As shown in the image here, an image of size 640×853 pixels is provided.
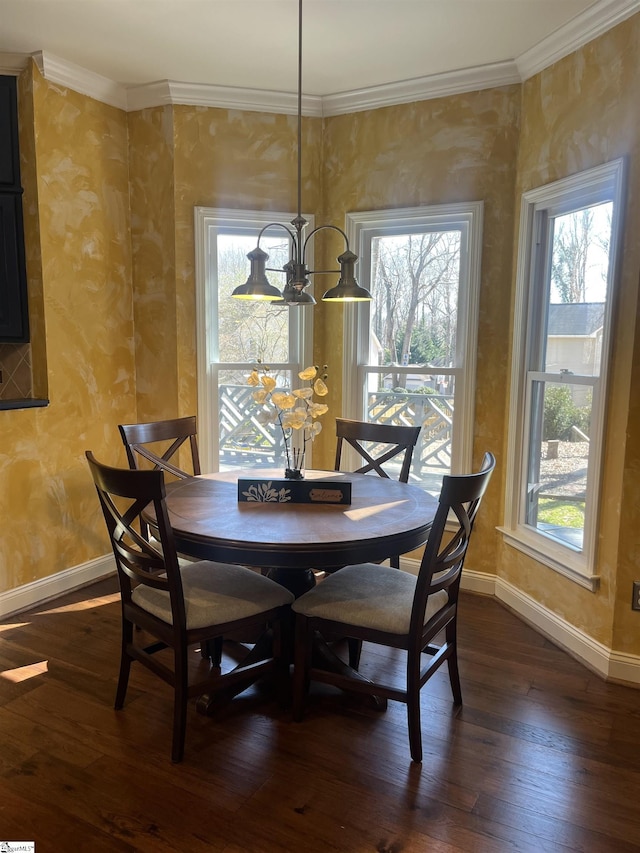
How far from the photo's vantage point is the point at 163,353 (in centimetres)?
357

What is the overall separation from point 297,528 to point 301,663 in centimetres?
51

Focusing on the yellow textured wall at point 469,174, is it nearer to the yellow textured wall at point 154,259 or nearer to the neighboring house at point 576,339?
the neighboring house at point 576,339

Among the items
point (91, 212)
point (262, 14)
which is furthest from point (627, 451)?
point (91, 212)

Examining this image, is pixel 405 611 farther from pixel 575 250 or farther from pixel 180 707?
pixel 575 250

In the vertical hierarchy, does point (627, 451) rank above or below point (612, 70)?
below

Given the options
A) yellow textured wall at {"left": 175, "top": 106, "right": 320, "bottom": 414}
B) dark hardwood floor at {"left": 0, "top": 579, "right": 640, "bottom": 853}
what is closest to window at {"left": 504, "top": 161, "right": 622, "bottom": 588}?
dark hardwood floor at {"left": 0, "top": 579, "right": 640, "bottom": 853}

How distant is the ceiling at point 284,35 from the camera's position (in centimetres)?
253

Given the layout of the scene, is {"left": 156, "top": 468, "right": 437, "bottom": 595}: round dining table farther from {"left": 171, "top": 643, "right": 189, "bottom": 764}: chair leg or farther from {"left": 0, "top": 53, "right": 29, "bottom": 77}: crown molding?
{"left": 0, "top": 53, "right": 29, "bottom": 77}: crown molding

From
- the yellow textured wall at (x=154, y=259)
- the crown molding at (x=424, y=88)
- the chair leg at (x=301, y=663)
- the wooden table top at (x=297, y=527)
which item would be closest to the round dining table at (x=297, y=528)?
the wooden table top at (x=297, y=527)

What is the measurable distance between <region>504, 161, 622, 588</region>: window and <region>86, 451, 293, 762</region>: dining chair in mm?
1472

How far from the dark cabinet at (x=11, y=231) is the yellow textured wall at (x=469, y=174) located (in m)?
1.72

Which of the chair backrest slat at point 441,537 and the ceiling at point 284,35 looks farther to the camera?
the ceiling at point 284,35

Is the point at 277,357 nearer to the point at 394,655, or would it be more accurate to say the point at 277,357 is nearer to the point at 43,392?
the point at 43,392

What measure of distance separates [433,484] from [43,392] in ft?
7.44
